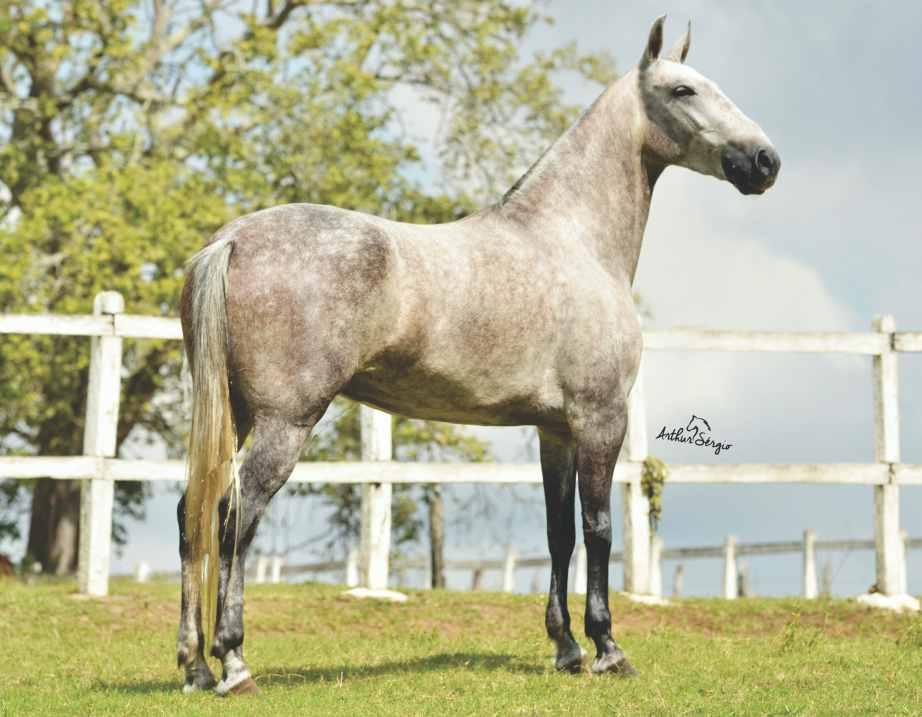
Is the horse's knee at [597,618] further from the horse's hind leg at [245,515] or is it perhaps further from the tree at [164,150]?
the tree at [164,150]

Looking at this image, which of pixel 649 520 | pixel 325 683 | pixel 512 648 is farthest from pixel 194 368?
pixel 649 520

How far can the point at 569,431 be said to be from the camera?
21.9 ft

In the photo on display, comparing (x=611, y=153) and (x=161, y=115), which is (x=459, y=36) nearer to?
(x=161, y=115)

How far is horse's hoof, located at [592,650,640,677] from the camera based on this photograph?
657cm

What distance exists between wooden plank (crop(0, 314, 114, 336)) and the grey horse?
4925 millimetres

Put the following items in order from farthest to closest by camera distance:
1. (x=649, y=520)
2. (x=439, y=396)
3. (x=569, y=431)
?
(x=649, y=520), (x=569, y=431), (x=439, y=396)

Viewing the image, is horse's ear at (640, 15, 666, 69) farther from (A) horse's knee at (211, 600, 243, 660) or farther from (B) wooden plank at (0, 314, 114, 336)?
(B) wooden plank at (0, 314, 114, 336)

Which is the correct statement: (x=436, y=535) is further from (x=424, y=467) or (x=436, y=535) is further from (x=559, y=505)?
(x=559, y=505)

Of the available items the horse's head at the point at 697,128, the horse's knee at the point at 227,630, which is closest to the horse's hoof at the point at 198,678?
the horse's knee at the point at 227,630

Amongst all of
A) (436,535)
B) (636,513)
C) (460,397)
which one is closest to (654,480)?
(636,513)

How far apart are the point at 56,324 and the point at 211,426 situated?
5.43 m

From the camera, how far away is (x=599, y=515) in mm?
6523

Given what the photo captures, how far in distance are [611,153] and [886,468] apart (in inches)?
216

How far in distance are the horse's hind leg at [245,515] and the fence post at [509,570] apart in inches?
618
